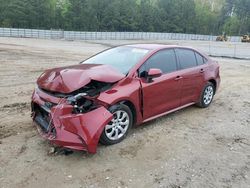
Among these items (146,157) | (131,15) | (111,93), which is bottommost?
(146,157)

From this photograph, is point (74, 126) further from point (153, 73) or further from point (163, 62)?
point (163, 62)

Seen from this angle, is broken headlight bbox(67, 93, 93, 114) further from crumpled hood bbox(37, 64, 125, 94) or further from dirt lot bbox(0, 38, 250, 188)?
dirt lot bbox(0, 38, 250, 188)

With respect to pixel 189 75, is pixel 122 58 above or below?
above

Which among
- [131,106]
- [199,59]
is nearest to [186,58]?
[199,59]

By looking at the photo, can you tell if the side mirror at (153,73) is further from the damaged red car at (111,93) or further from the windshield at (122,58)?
the windshield at (122,58)

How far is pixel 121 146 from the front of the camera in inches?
193

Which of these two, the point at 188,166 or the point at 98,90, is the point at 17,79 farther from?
the point at 188,166

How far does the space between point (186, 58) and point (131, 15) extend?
239ft

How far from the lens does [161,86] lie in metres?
5.63

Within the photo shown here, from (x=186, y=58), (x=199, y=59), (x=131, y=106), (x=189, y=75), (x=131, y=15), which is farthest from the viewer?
(x=131, y=15)

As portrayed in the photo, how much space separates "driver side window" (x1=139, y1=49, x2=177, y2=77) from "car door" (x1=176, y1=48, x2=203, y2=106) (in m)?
0.22

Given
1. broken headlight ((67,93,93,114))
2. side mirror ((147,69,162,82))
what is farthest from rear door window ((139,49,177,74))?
broken headlight ((67,93,93,114))

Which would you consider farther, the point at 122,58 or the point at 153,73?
the point at 122,58

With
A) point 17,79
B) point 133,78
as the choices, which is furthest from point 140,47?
point 17,79
